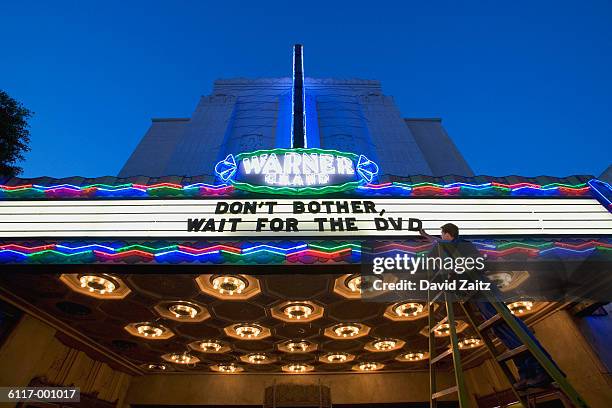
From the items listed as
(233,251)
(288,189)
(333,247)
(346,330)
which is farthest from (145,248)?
(346,330)

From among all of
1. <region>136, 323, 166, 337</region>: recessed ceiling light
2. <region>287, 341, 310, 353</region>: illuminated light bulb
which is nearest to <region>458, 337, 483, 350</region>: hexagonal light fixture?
<region>287, 341, 310, 353</region>: illuminated light bulb

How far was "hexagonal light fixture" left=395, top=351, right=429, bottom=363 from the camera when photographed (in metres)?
10.8

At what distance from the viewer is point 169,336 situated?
30.5ft

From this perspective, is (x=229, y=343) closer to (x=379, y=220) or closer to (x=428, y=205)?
(x=379, y=220)

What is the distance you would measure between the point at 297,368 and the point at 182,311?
5.58 meters

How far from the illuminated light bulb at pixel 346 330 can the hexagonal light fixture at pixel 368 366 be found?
2983mm

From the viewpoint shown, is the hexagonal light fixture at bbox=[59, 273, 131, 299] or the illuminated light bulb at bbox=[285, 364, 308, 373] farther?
the illuminated light bulb at bbox=[285, 364, 308, 373]

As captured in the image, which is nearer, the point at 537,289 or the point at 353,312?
the point at 537,289

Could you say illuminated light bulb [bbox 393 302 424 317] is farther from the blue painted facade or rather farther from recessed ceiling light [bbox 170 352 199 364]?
the blue painted facade

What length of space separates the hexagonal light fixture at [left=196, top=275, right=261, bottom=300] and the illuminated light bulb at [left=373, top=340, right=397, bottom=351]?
467 centimetres

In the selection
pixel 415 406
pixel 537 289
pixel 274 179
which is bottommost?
pixel 415 406

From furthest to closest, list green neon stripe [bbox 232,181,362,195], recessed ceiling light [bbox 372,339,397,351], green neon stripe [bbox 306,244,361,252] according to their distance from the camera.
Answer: recessed ceiling light [bbox 372,339,397,351] < green neon stripe [bbox 232,181,362,195] < green neon stripe [bbox 306,244,361,252]

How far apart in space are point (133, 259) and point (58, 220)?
2294 millimetres

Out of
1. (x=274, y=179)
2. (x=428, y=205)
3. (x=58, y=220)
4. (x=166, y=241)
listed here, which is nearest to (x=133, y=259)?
(x=166, y=241)
